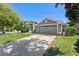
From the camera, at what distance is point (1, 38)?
2.91m

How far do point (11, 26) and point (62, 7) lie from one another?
0.82 metres

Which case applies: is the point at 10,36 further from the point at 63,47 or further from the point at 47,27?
the point at 63,47

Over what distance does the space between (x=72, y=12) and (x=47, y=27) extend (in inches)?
18.6

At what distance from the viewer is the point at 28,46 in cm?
294

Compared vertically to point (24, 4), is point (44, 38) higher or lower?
lower

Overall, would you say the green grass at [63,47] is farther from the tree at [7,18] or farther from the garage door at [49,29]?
the tree at [7,18]

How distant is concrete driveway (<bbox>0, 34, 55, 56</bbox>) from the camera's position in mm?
2854

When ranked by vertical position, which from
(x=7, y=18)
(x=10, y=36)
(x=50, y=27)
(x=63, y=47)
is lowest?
(x=63, y=47)

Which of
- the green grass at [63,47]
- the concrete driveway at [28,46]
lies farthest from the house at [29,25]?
the green grass at [63,47]

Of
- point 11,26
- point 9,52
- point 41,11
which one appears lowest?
point 9,52

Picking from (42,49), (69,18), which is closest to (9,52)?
(42,49)

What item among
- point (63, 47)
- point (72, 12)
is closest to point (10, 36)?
point (63, 47)

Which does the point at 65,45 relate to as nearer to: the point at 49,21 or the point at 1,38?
the point at 49,21

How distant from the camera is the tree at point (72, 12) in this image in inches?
109
